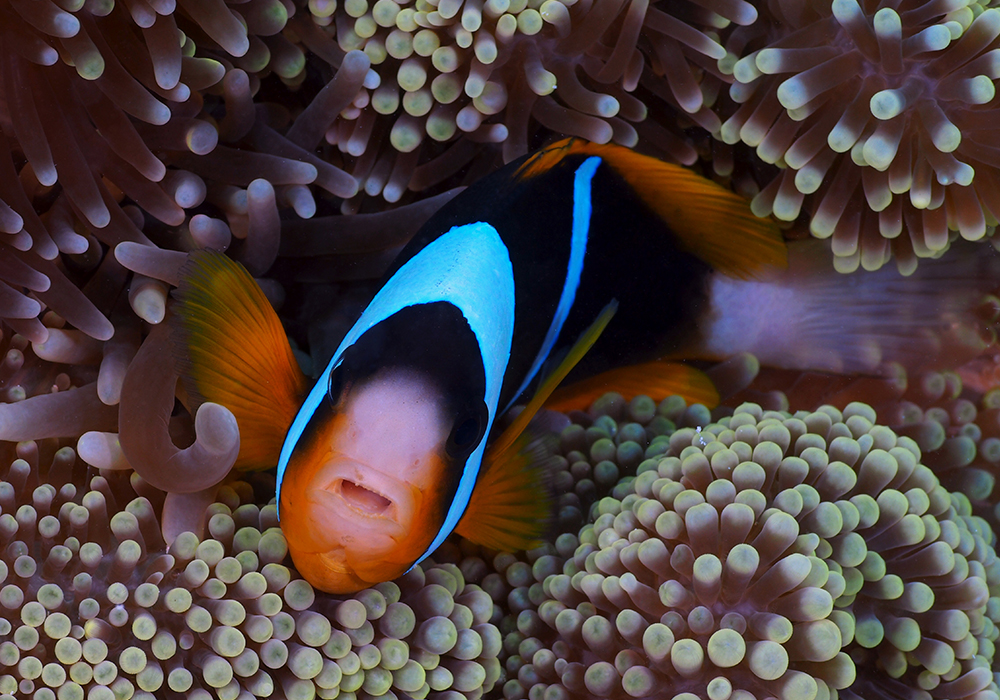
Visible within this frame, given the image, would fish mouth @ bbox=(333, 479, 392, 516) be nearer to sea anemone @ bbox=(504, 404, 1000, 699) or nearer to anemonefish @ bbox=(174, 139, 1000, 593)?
anemonefish @ bbox=(174, 139, 1000, 593)

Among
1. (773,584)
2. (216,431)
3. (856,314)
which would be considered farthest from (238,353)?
(856,314)

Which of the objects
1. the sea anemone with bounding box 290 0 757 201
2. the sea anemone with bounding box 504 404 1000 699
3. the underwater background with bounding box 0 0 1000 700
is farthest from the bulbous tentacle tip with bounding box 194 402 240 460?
the sea anemone with bounding box 290 0 757 201

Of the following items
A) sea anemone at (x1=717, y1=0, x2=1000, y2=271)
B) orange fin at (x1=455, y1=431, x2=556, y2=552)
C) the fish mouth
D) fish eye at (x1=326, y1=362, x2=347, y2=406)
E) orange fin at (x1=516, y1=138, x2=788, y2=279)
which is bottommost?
orange fin at (x1=455, y1=431, x2=556, y2=552)

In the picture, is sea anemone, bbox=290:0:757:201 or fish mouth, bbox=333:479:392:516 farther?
sea anemone, bbox=290:0:757:201

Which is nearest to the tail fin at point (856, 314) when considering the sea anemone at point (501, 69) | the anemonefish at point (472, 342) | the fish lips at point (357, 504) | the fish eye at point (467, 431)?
the anemonefish at point (472, 342)

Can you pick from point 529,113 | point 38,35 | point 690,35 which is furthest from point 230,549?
point 690,35

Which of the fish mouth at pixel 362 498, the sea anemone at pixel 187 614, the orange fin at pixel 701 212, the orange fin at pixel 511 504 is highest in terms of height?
the orange fin at pixel 701 212

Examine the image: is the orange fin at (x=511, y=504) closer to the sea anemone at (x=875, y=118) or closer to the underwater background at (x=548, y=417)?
the underwater background at (x=548, y=417)
